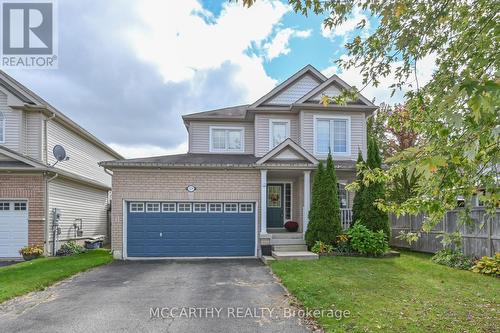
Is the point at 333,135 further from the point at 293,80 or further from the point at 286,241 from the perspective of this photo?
the point at 286,241

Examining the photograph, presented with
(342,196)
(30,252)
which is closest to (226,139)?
(342,196)

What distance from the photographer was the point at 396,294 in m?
6.68

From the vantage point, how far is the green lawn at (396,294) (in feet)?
16.5

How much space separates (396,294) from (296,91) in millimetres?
10646

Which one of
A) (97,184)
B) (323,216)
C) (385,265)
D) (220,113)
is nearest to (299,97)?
(220,113)

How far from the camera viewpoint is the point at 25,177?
12.7 metres

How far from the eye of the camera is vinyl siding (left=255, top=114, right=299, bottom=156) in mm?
14891

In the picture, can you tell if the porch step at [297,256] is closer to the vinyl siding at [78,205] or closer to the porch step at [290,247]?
the porch step at [290,247]

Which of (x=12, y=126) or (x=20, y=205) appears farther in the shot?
(x=12, y=126)

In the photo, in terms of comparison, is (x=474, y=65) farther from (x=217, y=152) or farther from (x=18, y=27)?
(x=18, y=27)

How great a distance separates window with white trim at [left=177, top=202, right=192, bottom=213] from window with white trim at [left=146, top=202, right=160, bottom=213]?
798 millimetres

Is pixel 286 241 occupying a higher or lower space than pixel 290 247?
higher

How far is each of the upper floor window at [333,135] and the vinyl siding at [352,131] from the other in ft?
0.73

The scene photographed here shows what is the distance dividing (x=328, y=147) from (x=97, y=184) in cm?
1221
